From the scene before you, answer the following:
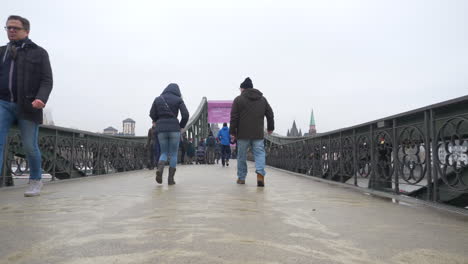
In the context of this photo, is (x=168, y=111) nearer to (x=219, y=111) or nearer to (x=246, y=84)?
(x=246, y=84)

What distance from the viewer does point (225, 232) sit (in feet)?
6.44

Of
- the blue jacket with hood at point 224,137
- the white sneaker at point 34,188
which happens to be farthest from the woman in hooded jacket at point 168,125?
the blue jacket with hood at point 224,137

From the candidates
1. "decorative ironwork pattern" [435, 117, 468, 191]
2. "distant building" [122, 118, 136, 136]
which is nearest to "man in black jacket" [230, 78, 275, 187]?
"decorative ironwork pattern" [435, 117, 468, 191]

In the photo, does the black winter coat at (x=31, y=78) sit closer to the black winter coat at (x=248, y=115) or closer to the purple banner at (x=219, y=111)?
the black winter coat at (x=248, y=115)

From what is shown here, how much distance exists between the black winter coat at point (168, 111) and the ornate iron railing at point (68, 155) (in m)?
1.88

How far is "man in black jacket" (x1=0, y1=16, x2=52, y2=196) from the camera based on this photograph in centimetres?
318

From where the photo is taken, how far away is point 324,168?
661 centimetres

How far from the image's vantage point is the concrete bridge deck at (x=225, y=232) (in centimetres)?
151

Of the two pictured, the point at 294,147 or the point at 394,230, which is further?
the point at 294,147

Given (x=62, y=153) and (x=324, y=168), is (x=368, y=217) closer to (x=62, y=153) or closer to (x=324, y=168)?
(x=324, y=168)

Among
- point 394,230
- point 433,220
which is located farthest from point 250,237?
point 433,220

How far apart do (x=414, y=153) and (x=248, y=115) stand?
94.0 inches

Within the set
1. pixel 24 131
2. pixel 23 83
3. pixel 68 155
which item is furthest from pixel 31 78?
pixel 68 155

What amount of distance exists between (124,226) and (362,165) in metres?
3.69
